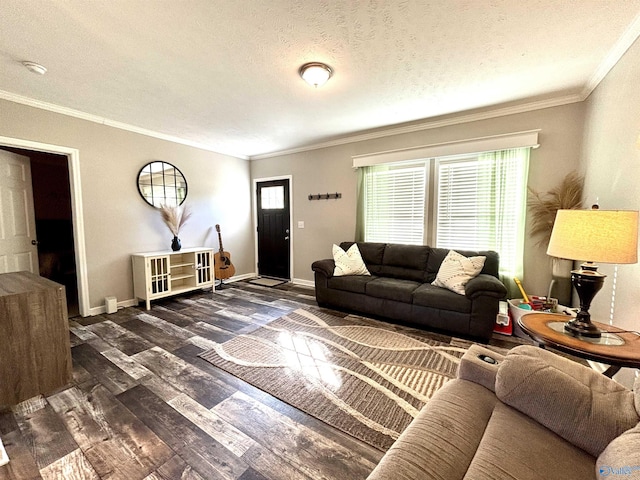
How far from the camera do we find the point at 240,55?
2066 millimetres

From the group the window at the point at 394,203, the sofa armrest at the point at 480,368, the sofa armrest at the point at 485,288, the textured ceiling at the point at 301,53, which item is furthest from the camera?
the window at the point at 394,203

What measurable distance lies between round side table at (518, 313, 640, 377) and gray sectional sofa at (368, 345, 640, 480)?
9.9 inches

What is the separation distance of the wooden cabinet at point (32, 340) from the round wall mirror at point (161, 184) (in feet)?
6.94

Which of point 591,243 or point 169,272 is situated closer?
point 591,243

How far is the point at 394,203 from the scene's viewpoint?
395 centimetres

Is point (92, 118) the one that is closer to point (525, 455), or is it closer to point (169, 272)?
point (169, 272)

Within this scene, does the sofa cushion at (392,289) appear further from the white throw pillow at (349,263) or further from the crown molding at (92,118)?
the crown molding at (92,118)

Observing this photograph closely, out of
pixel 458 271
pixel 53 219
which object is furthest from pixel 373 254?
pixel 53 219

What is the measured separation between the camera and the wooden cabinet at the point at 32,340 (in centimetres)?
176

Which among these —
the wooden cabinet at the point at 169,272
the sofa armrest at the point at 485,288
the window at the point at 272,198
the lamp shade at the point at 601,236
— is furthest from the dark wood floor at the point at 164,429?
the window at the point at 272,198

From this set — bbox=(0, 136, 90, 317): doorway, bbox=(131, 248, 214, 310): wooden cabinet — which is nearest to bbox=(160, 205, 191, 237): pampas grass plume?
bbox=(131, 248, 214, 310): wooden cabinet

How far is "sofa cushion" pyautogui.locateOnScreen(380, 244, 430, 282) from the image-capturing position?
3486 mm

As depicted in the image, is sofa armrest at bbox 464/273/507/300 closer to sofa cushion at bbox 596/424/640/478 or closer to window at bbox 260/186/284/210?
sofa cushion at bbox 596/424/640/478

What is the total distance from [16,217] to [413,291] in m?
4.78
